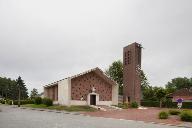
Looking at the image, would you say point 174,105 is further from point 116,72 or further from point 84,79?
point 116,72

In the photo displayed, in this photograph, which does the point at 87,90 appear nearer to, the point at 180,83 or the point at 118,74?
the point at 118,74

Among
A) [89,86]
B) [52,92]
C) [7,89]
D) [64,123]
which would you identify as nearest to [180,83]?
[7,89]

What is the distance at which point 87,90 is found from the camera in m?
57.0

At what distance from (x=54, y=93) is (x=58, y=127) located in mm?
43467

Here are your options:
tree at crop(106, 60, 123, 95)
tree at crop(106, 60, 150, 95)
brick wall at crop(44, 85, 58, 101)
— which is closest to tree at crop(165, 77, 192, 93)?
tree at crop(106, 60, 150, 95)

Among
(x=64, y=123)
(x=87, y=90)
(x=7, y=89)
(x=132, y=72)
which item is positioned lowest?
(x=64, y=123)

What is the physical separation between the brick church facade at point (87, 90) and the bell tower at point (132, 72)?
3.00 meters

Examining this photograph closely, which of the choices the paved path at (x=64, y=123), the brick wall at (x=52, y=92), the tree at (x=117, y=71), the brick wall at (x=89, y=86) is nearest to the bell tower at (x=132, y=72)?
the brick wall at (x=89, y=86)

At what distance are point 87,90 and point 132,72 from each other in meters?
9.15

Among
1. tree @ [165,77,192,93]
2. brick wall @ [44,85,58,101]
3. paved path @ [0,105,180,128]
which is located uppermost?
tree @ [165,77,192,93]

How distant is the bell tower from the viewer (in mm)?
60250

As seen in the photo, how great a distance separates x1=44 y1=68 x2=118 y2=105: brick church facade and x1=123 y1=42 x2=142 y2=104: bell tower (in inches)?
118

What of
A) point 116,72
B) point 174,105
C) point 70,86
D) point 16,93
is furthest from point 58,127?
point 16,93

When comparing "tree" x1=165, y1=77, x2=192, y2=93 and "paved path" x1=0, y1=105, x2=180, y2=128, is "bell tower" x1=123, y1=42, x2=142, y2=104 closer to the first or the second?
"paved path" x1=0, y1=105, x2=180, y2=128
